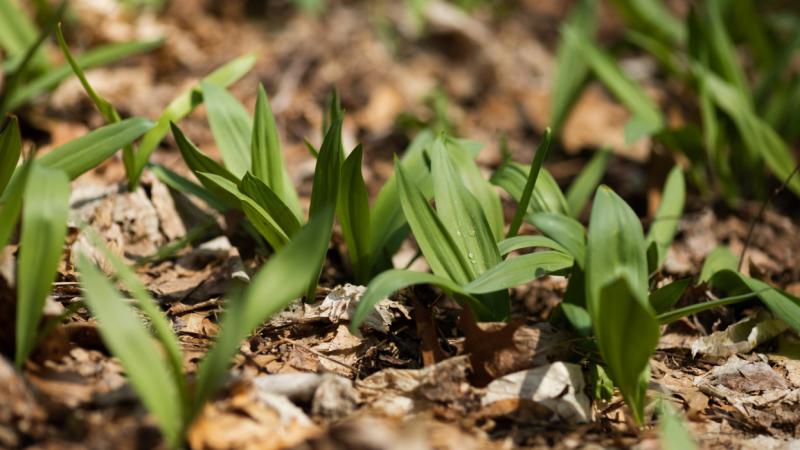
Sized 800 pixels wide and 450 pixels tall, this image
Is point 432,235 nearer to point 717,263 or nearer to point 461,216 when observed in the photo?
point 461,216

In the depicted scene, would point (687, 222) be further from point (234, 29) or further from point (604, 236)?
point (234, 29)

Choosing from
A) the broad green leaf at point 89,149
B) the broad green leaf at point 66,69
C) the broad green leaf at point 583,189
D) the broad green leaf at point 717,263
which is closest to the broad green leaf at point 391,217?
the broad green leaf at point 583,189

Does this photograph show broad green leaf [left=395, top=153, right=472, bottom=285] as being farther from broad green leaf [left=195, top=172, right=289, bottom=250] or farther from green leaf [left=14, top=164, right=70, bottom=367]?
green leaf [left=14, top=164, right=70, bottom=367]

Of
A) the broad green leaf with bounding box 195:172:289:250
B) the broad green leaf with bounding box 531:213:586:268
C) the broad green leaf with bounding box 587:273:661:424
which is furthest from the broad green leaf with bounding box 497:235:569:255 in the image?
the broad green leaf with bounding box 195:172:289:250

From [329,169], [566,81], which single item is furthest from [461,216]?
[566,81]

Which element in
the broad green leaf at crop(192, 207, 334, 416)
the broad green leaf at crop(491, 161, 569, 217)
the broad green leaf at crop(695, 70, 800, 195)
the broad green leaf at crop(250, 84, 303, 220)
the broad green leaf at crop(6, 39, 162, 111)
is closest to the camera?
the broad green leaf at crop(192, 207, 334, 416)

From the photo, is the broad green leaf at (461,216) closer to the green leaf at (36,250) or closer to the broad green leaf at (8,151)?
the green leaf at (36,250)
